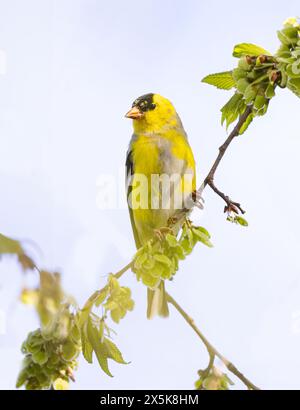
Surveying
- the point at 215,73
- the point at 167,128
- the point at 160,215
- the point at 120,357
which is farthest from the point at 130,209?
the point at 120,357

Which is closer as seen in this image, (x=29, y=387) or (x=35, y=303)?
(x=35, y=303)

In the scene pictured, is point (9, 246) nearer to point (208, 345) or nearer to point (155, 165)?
point (208, 345)

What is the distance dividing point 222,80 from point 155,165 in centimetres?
147

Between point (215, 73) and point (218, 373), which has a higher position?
point (215, 73)

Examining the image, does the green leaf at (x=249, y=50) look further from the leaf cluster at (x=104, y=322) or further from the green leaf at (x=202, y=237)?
the leaf cluster at (x=104, y=322)

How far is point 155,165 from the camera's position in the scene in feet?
9.73

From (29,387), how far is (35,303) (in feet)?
2.12

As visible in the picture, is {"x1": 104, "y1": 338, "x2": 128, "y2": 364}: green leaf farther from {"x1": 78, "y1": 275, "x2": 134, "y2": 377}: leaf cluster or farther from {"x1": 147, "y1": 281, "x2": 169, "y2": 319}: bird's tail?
{"x1": 147, "y1": 281, "x2": 169, "y2": 319}: bird's tail

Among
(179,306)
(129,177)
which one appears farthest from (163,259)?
(129,177)

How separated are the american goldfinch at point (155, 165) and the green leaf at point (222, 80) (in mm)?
1191

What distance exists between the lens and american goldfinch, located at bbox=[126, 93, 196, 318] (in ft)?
9.33

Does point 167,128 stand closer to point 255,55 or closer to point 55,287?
point 255,55

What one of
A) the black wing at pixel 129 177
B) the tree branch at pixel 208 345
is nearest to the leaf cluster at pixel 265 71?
the tree branch at pixel 208 345
